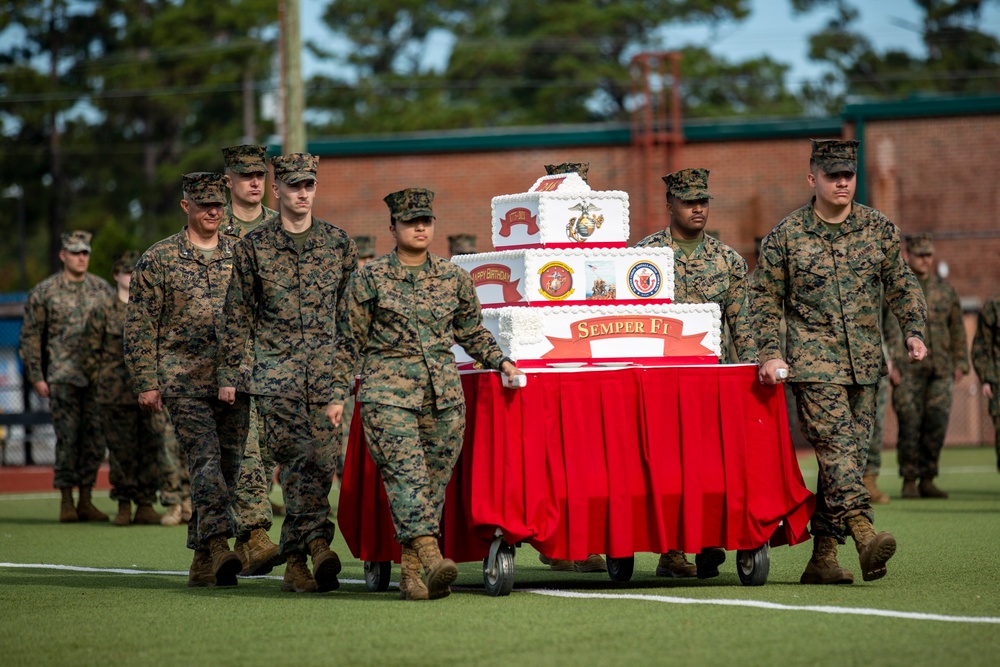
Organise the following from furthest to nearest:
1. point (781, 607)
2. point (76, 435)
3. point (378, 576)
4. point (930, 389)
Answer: point (930, 389), point (76, 435), point (378, 576), point (781, 607)

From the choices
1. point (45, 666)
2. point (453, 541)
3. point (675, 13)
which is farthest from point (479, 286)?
point (675, 13)

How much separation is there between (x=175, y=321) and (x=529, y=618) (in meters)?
3.48

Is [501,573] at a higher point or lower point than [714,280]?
lower

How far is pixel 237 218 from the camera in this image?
424 inches

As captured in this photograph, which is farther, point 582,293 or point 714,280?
point 714,280

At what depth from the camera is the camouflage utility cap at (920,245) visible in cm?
1600

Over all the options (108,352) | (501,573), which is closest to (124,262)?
(108,352)

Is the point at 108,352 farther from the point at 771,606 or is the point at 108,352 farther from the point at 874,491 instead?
the point at 771,606

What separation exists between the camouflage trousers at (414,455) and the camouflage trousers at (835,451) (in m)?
2.09

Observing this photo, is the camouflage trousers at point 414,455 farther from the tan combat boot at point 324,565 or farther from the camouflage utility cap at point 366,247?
the camouflage utility cap at point 366,247

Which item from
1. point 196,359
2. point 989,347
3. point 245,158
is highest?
point 245,158

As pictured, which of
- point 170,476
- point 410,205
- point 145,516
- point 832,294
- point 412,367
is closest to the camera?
point 412,367

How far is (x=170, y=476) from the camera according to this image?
1525 cm

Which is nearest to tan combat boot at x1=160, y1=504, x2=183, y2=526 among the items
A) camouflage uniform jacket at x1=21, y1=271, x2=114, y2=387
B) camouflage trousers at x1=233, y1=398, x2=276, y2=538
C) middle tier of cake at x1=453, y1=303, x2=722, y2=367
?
camouflage uniform jacket at x1=21, y1=271, x2=114, y2=387
